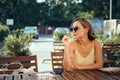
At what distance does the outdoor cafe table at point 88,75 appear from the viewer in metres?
4.18

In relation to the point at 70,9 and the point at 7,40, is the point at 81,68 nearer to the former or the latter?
the point at 7,40


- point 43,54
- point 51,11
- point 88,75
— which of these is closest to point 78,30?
point 88,75

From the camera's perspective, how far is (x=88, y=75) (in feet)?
14.4

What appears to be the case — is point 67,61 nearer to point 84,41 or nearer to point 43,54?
point 84,41

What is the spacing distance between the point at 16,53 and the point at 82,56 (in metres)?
5.74

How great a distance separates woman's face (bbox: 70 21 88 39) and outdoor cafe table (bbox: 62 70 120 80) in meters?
0.58

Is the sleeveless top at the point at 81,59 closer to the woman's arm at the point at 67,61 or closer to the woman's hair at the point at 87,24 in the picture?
the woman's arm at the point at 67,61

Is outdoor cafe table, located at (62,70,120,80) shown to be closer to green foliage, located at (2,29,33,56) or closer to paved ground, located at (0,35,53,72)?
green foliage, located at (2,29,33,56)

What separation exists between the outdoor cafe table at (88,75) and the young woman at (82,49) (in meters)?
0.32

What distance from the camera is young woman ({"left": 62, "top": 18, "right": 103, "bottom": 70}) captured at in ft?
16.4

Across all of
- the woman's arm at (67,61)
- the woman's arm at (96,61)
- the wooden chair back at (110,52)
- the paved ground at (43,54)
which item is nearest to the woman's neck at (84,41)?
the woman's arm at (96,61)

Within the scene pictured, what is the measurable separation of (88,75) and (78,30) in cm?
85

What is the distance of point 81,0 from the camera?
58312 millimetres

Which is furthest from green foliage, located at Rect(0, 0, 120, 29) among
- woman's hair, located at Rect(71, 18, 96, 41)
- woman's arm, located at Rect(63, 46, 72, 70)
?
woman's arm, located at Rect(63, 46, 72, 70)
